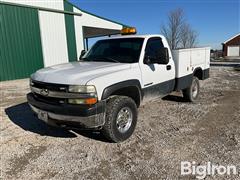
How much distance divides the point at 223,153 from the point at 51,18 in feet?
43.9

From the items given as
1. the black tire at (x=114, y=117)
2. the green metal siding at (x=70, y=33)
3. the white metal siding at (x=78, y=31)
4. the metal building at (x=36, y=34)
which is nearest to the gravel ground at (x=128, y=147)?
the black tire at (x=114, y=117)

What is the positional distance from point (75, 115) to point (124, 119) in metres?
1.07

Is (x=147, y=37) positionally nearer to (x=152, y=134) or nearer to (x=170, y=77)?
(x=170, y=77)

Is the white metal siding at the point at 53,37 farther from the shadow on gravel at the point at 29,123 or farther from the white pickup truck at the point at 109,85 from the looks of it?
the white pickup truck at the point at 109,85

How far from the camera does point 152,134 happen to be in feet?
14.2

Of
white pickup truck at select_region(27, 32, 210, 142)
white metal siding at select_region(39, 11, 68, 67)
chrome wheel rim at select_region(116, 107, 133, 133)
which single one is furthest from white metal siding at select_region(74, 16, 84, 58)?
chrome wheel rim at select_region(116, 107, 133, 133)

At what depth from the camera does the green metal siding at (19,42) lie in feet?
39.3

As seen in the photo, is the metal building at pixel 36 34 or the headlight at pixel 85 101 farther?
the metal building at pixel 36 34

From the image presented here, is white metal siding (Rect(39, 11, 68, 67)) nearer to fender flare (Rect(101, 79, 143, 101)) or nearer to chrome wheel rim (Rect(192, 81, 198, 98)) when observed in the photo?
chrome wheel rim (Rect(192, 81, 198, 98))

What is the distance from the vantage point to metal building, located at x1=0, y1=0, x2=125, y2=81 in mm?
12109

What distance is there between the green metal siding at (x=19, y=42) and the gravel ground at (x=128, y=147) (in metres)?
7.65

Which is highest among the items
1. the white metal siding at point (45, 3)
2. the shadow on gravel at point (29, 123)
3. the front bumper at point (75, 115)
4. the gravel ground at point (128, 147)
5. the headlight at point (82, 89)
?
the white metal siding at point (45, 3)

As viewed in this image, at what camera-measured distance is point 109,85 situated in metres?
3.54

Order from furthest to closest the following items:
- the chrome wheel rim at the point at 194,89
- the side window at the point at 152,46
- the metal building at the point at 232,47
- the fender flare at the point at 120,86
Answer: the metal building at the point at 232,47 → the chrome wheel rim at the point at 194,89 → the side window at the point at 152,46 → the fender flare at the point at 120,86
